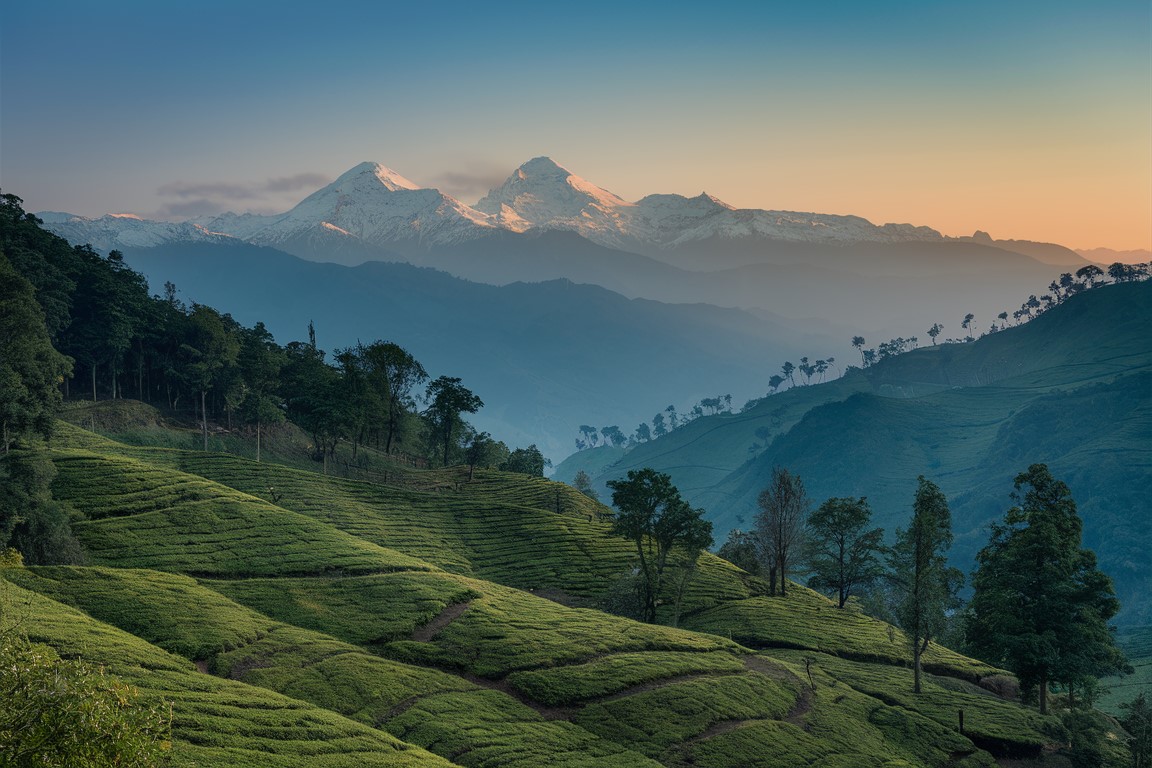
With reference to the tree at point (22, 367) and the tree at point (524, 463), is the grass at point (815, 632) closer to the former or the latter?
the tree at point (22, 367)

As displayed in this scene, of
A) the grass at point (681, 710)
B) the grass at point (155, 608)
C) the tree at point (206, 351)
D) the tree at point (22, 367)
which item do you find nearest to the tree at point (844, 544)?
the grass at point (681, 710)

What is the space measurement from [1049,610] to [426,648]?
58421 millimetres

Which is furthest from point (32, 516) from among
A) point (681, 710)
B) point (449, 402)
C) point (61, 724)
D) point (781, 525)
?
point (781, 525)

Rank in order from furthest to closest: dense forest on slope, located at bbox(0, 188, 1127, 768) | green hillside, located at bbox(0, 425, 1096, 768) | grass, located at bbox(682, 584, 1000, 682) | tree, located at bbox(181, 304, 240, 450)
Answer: tree, located at bbox(181, 304, 240, 450) → grass, located at bbox(682, 584, 1000, 682) → dense forest on slope, located at bbox(0, 188, 1127, 768) → green hillside, located at bbox(0, 425, 1096, 768)

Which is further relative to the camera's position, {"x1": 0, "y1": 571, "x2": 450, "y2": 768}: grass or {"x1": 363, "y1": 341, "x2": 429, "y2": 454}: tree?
{"x1": 363, "y1": 341, "x2": 429, "y2": 454}: tree

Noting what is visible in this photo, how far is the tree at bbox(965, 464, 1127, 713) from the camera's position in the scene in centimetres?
7475

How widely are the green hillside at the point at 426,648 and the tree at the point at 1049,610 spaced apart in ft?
17.1

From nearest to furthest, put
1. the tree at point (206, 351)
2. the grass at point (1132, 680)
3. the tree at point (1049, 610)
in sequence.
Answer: the tree at point (1049, 610), the grass at point (1132, 680), the tree at point (206, 351)

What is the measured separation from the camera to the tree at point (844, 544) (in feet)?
369

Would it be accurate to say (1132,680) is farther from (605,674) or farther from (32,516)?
(32,516)

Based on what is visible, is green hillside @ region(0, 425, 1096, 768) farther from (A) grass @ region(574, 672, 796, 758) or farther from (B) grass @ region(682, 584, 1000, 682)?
(B) grass @ region(682, 584, 1000, 682)

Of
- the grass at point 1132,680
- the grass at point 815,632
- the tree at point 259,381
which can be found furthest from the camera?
the tree at point 259,381

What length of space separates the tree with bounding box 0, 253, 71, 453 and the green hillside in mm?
6169

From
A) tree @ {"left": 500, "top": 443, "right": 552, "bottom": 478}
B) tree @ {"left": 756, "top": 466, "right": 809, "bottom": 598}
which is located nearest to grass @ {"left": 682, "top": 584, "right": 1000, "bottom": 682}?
tree @ {"left": 756, "top": 466, "right": 809, "bottom": 598}
